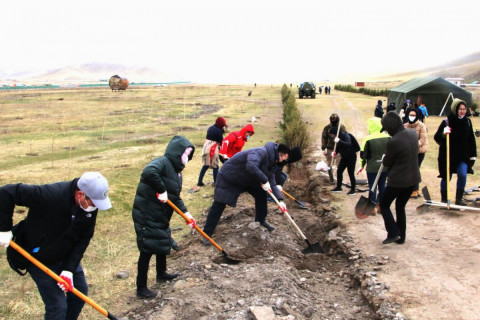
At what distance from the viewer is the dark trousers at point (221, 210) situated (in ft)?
18.8

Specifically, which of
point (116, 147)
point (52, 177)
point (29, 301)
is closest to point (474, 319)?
point (29, 301)

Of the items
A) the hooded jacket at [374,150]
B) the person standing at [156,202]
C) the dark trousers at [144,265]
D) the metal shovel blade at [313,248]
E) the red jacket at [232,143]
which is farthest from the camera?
the red jacket at [232,143]

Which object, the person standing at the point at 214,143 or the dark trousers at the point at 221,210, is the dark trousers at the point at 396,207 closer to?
the dark trousers at the point at 221,210

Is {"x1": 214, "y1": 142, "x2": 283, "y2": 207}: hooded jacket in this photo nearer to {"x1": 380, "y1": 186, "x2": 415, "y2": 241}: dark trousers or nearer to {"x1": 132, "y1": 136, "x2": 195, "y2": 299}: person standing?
{"x1": 132, "y1": 136, "x2": 195, "y2": 299}: person standing

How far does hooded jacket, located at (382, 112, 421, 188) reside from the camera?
5113mm

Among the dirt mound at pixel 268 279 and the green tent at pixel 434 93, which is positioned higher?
the green tent at pixel 434 93

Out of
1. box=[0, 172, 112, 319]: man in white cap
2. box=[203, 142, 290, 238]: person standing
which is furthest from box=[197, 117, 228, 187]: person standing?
box=[0, 172, 112, 319]: man in white cap

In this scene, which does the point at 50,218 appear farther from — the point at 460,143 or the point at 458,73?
the point at 458,73

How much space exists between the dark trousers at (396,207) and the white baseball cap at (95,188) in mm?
3891

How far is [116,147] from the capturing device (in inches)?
564

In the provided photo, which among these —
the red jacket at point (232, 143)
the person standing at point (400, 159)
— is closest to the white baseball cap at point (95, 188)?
the person standing at point (400, 159)

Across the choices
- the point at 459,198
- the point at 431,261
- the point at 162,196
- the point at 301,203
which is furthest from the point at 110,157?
the point at 431,261

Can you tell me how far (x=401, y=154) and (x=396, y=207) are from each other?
79 centimetres

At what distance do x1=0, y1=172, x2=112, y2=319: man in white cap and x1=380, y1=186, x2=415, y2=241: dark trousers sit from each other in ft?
12.7
